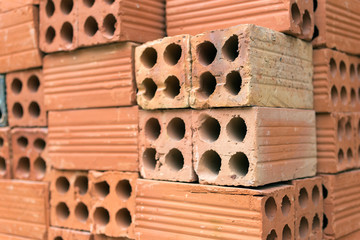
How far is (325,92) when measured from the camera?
285 cm

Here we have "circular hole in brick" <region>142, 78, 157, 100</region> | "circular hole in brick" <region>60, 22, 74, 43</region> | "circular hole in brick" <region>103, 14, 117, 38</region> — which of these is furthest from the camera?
"circular hole in brick" <region>60, 22, 74, 43</region>

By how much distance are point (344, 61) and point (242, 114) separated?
43.3 inches

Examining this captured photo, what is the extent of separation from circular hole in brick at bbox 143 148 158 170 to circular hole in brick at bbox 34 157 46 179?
3.17ft

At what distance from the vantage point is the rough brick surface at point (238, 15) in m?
2.55

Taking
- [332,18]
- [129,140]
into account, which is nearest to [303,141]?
[332,18]

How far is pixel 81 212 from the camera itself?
3.17 metres

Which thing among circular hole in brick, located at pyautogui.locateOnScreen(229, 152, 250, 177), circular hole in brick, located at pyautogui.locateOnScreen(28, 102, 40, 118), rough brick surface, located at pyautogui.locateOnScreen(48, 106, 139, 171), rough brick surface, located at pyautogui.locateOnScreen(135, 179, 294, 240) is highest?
circular hole in brick, located at pyautogui.locateOnScreen(28, 102, 40, 118)

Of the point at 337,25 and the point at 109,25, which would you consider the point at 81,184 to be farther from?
the point at 337,25

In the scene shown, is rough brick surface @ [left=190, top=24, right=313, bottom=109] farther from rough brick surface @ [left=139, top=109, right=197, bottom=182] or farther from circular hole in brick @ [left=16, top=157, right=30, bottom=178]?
circular hole in brick @ [left=16, top=157, right=30, bottom=178]

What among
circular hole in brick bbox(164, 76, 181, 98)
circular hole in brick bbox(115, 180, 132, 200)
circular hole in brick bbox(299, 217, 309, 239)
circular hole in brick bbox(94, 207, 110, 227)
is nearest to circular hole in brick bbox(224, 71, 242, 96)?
circular hole in brick bbox(164, 76, 181, 98)

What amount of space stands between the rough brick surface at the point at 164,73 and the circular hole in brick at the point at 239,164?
381 mm

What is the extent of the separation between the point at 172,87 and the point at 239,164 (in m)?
0.59

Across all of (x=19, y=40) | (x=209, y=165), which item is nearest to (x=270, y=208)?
(x=209, y=165)

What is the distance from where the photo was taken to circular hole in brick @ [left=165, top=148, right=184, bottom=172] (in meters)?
2.67
